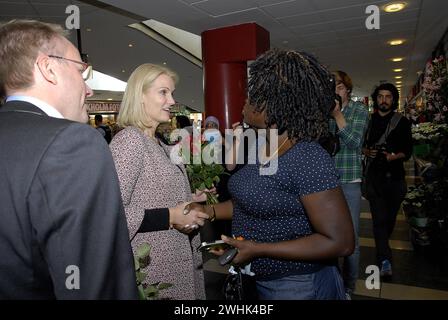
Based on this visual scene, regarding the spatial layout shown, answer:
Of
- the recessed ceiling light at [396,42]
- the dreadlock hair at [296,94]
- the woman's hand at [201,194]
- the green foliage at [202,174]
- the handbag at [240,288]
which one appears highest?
the recessed ceiling light at [396,42]

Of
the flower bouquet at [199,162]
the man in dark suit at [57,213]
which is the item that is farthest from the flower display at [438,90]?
the man in dark suit at [57,213]

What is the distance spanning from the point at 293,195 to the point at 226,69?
5041 mm

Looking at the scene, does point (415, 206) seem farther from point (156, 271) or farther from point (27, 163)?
point (27, 163)

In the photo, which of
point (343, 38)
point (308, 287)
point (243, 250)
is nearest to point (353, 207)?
point (308, 287)

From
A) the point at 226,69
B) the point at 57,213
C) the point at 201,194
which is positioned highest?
the point at 226,69

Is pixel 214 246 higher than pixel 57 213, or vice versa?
pixel 57 213

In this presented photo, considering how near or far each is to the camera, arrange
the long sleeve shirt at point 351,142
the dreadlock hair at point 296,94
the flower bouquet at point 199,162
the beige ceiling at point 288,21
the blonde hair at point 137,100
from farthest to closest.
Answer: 1. the beige ceiling at point 288,21
2. the long sleeve shirt at point 351,142
3. the flower bouquet at point 199,162
4. the blonde hair at point 137,100
5. the dreadlock hair at point 296,94

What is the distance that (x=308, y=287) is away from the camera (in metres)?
1.18

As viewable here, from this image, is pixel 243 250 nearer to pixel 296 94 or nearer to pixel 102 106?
pixel 296 94

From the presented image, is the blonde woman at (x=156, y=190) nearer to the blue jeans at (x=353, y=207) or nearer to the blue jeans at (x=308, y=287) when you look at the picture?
the blue jeans at (x=308, y=287)

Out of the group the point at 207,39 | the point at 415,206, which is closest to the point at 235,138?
the point at 415,206

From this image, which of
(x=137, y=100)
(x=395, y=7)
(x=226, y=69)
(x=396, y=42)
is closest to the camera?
(x=137, y=100)

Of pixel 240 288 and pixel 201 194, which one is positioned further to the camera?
pixel 201 194

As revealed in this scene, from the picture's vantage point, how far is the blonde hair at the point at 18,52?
821 mm
